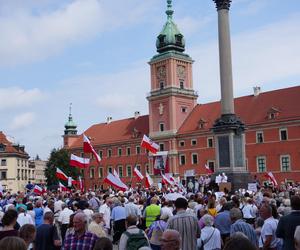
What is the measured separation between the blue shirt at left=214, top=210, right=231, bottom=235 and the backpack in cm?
312

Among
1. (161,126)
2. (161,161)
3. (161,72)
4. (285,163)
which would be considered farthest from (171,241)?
(161,72)

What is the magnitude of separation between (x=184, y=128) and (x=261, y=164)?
47.1 feet

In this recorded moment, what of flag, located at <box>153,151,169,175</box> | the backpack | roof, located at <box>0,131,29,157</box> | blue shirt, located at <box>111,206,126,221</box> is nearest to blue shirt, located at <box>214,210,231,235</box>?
the backpack

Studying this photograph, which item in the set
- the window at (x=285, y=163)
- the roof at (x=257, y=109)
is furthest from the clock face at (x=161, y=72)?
the window at (x=285, y=163)

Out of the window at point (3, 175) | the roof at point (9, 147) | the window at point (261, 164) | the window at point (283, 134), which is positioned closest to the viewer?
the window at point (283, 134)

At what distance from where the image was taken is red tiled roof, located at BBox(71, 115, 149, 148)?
76250 mm

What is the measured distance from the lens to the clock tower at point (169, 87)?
68.0 meters

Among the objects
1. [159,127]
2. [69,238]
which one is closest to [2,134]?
[159,127]

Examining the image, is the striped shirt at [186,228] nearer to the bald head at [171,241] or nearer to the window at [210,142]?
the bald head at [171,241]

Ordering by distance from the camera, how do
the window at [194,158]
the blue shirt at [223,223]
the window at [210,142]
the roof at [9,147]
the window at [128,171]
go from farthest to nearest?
1. the roof at [9,147]
2. the window at [128,171]
3. the window at [194,158]
4. the window at [210,142]
5. the blue shirt at [223,223]

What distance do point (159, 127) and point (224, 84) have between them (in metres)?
39.4

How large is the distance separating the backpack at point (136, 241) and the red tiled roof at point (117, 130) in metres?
66.6

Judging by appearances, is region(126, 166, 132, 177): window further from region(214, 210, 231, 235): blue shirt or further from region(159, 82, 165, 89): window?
region(214, 210, 231, 235): blue shirt

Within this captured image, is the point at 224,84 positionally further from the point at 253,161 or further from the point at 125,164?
the point at 125,164
